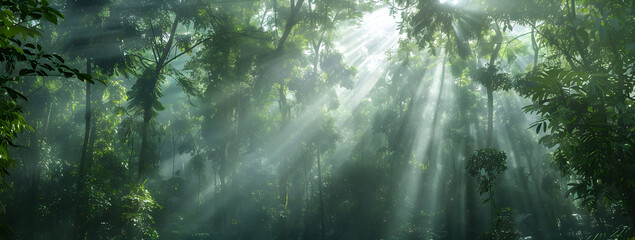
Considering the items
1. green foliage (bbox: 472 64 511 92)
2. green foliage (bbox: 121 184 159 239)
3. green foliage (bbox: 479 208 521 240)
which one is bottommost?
green foliage (bbox: 479 208 521 240)

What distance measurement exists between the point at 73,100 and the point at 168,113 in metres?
16.1

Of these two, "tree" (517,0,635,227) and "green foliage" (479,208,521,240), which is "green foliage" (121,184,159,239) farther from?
"tree" (517,0,635,227)

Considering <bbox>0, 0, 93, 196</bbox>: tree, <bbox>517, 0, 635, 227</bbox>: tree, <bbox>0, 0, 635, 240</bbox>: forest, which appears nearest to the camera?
<bbox>0, 0, 93, 196</bbox>: tree

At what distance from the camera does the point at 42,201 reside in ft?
47.2

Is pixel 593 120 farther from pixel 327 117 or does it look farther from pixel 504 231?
Answer: pixel 327 117

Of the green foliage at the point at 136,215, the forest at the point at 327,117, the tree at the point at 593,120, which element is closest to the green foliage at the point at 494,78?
the forest at the point at 327,117

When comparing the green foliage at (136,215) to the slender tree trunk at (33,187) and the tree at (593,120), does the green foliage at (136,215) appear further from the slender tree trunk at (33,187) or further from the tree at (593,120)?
the tree at (593,120)

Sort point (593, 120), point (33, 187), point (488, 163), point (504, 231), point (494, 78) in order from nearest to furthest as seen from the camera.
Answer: point (593, 120) → point (488, 163) → point (504, 231) → point (494, 78) → point (33, 187)

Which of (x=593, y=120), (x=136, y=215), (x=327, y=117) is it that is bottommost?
(x=593, y=120)

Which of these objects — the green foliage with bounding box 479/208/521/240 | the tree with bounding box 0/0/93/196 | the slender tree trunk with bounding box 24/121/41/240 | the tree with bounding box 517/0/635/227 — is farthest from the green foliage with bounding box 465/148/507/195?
the slender tree trunk with bounding box 24/121/41/240

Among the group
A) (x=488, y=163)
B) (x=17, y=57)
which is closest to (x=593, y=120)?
(x=17, y=57)

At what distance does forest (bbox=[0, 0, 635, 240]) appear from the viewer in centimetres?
468

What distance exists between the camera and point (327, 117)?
2231 cm

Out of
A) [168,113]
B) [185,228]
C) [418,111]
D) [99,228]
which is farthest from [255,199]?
[168,113]
